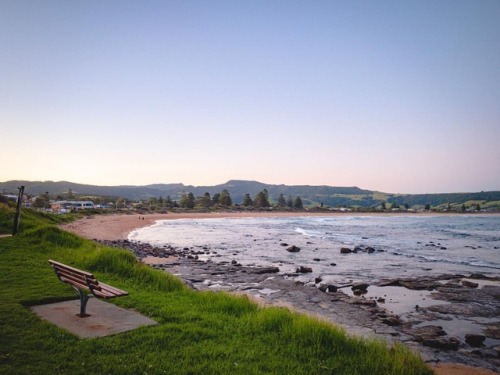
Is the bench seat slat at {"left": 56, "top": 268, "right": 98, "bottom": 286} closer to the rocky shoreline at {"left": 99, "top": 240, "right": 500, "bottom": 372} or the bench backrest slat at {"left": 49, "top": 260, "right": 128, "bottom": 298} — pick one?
the bench backrest slat at {"left": 49, "top": 260, "right": 128, "bottom": 298}

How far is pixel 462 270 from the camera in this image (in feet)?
71.9

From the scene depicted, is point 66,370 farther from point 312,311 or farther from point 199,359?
point 312,311

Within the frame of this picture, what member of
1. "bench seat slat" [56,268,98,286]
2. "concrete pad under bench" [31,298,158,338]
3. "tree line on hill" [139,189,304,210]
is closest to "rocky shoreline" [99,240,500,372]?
"concrete pad under bench" [31,298,158,338]

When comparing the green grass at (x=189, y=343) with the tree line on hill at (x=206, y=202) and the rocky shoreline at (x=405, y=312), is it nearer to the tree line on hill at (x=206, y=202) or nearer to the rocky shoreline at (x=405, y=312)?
the rocky shoreline at (x=405, y=312)

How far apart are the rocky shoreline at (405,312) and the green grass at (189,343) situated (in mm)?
3350

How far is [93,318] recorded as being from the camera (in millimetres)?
7668

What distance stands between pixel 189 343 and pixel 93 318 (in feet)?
8.41

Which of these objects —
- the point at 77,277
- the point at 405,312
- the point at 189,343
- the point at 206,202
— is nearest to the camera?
the point at 189,343

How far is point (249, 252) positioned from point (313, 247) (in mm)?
7242

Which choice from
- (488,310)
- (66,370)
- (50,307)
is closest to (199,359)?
(66,370)

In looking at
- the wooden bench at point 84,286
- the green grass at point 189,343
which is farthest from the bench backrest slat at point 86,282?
the green grass at point 189,343

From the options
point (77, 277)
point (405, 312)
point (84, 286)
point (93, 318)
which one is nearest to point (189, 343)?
point (93, 318)

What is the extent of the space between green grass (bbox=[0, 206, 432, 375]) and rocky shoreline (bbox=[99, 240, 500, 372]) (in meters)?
3.35

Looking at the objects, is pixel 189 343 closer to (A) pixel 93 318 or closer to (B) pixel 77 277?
(A) pixel 93 318
